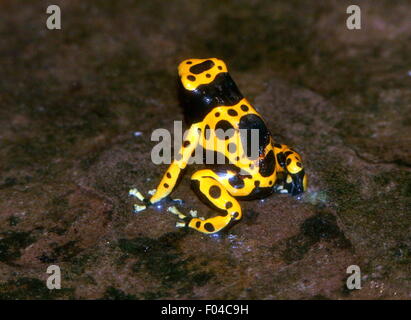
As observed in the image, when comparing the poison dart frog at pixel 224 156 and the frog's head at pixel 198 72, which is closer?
the poison dart frog at pixel 224 156

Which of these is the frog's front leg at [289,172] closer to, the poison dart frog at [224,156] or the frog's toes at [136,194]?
the poison dart frog at [224,156]

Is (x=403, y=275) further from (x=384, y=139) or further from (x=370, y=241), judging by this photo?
(x=384, y=139)

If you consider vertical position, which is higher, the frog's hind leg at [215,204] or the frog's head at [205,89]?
the frog's head at [205,89]

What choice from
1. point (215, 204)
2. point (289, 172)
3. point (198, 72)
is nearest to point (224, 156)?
point (215, 204)

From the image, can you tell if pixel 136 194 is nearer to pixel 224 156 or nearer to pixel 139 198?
pixel 139 198

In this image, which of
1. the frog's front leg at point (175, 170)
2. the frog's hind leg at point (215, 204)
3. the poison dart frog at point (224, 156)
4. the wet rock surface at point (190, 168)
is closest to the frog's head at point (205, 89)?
the poison dart frog at point (224, 156)

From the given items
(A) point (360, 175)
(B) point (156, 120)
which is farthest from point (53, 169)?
(A) point (360, 175)

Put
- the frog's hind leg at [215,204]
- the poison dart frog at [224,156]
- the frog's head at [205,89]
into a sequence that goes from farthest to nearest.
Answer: the frog's head at [205,89] → the poison dart frog at [224,156] → the frog's hind leg at [215,204]

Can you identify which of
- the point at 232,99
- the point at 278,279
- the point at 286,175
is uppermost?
the point at 232,99
